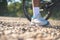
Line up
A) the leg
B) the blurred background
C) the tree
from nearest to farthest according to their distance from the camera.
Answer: the leg < the blurred background < the tree

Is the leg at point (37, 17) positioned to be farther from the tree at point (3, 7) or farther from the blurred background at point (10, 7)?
the tree at point (3, 7)

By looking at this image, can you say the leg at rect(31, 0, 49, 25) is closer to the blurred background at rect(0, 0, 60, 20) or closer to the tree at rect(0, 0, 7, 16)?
the blurred background at rect(0, 0, 60, 20)

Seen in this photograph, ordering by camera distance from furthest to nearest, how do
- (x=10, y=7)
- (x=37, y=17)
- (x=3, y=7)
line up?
(x=3, y=7)
(x=10, y=7)
(x=37, y=17)

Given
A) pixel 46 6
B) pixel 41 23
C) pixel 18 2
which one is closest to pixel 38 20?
pixel 41 23

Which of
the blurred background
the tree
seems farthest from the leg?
the tree

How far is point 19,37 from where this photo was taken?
1604 millimetres

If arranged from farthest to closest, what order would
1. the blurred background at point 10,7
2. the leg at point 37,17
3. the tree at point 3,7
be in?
1. the tree at point 3,7
2. the blurred background at point 10,7
3. the leg at point 37,17

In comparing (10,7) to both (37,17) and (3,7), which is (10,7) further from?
(37,17)

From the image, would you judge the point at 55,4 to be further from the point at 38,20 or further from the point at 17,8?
the point at 17,8

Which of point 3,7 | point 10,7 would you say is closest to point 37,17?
point 10,7

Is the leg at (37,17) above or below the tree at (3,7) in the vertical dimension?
above

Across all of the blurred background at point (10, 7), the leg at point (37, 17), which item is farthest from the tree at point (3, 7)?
the leg at point (37, 17)

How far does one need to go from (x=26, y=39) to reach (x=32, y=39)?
41 millimetres

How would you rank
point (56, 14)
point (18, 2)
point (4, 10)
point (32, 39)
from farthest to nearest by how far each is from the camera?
point (4, 10)
point (18, 2)
point (56, 14)
point (32, 39)
